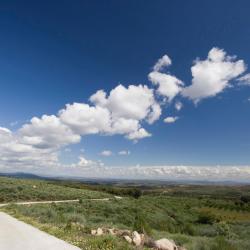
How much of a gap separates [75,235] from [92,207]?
19191 millimetres

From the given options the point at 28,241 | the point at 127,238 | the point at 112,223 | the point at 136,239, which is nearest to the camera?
the point at 28,241

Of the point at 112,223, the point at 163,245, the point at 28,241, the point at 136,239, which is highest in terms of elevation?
the point at 28,241

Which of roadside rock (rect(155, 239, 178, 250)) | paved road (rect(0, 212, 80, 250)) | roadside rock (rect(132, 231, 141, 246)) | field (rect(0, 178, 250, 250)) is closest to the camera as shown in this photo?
paved road (rect(0, 212, 80, 250))

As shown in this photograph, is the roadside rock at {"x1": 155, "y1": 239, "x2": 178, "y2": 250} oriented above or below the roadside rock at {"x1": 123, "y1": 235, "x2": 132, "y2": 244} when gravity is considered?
below

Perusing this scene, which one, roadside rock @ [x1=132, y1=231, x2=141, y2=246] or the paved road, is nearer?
the paved road

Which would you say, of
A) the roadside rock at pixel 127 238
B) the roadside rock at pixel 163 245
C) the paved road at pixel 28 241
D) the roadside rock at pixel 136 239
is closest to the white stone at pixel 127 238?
the roadside rock at pixel 127 238

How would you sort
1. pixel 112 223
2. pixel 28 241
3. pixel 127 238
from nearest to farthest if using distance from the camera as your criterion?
pixel 28 241 < pixel 127 238 < pixel 112 223

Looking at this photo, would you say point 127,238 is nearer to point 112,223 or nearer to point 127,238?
point 127,238

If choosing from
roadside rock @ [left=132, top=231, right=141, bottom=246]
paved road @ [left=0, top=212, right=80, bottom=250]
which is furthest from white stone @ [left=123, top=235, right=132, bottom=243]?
paved road @ [left=0, top=212, right=80, bottom=250]

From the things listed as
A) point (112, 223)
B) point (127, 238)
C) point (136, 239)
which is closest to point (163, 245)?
point (136, 239)

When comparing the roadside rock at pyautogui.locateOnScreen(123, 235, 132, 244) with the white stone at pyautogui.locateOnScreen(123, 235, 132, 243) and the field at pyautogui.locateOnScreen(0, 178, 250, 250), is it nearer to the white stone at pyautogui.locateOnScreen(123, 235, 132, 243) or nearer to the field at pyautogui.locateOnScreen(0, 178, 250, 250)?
the white stone at pyautogui.locateOnScreen(123, 235, 132, 243)

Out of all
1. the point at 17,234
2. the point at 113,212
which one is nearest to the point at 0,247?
the point at 17,234

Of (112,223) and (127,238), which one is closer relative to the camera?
(127,238)

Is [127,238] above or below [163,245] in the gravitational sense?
above
